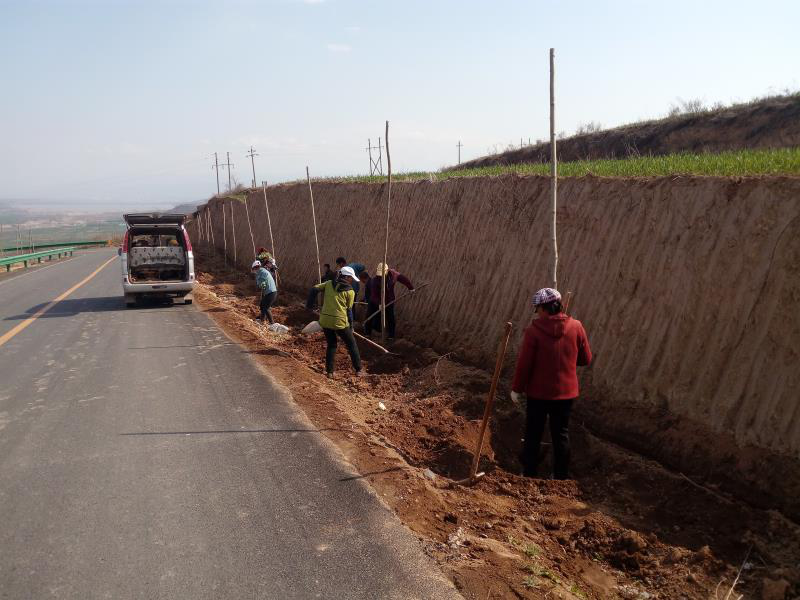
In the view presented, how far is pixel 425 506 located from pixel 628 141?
683 inches

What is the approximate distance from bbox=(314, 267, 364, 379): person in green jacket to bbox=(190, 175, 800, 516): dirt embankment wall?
167 centimetres

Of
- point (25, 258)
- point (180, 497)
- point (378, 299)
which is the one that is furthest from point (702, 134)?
point (25, 258)

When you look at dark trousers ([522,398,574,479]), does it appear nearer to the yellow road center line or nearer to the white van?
the yellow road center line

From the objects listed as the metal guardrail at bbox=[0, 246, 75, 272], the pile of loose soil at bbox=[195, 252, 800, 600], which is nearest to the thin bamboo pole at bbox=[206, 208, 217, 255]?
the metal guardrail at bbox=[0, 246, 75, 272]

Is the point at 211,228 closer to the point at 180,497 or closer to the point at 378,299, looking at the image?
the point at 378,299

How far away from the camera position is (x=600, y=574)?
13.7 ft

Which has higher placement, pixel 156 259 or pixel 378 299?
pixel 156 259

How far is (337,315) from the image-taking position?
9.27 m

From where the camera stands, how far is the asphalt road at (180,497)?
12.6 feet

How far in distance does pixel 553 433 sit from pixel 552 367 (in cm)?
67

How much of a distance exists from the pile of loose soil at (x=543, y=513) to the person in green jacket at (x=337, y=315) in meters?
1.19

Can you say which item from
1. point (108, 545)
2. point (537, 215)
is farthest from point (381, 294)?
point (108, 545)

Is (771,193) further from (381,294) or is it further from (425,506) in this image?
(381,294)

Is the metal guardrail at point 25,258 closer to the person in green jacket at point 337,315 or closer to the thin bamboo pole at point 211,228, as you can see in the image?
the thin bamboo pole at point 211,228
